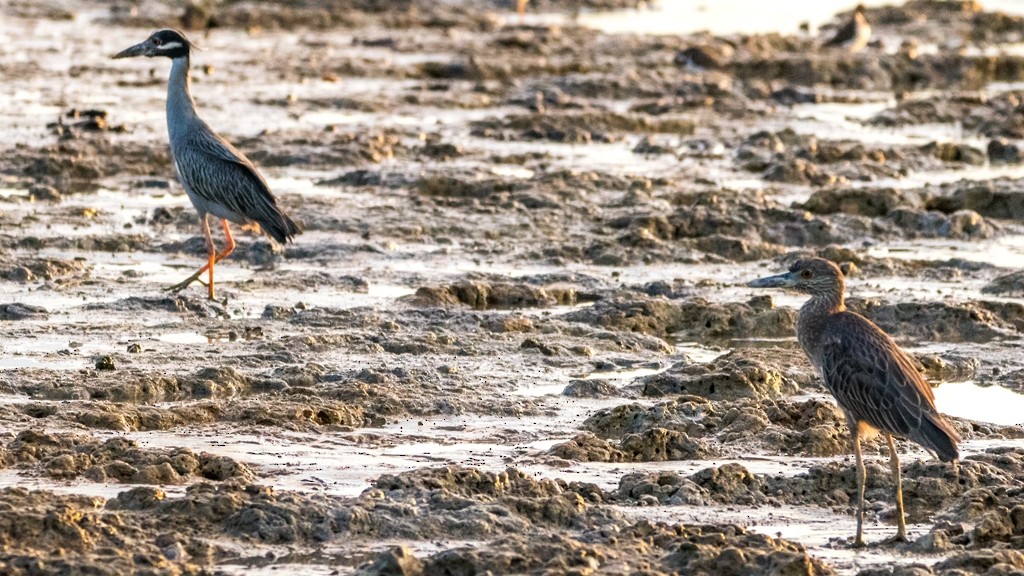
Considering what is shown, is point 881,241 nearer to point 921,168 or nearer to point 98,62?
point 921,168

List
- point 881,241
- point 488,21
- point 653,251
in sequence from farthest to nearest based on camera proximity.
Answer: point 488,21 → point 881,241 → point 653,251

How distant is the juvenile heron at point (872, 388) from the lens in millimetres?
6688

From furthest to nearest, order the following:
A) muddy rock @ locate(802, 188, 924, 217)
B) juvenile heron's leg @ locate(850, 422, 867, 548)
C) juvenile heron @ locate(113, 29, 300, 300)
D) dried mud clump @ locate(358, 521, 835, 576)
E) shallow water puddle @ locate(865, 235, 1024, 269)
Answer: muddy rock @ locate(802, 188, 924, 217)
shallow water puddle @ locate(865, 235, 1024, 269)
juvenile heron @ locate(113, 29, 300, 300)
juvenile heron's leg @ locate(850, 422, 867, 548)
dried mud clump @ locate(358, 521, 835, 576)

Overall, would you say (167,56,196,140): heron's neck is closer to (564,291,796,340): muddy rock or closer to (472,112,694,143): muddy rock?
(564,291,796,340): muddy rock

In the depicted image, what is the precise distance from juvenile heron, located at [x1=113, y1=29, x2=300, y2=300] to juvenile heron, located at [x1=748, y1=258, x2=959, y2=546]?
492 cm

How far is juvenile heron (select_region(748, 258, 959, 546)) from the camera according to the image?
669 cm

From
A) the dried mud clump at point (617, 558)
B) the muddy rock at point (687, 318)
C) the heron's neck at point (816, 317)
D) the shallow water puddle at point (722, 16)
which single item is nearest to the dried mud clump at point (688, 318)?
the muddy rock at point (687, 318)

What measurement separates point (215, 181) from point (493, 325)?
2463 millimetres

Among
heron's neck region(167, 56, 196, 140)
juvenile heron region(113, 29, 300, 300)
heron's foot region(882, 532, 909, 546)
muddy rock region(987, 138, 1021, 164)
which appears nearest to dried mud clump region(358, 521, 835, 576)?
heron's foot region(882, 532, 909, 546)

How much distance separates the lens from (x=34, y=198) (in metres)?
13.6

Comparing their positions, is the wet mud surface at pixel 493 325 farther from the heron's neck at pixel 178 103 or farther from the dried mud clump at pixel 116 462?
the heron's neck at pixel 178 103

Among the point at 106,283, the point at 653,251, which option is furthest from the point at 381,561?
the point at 653,251

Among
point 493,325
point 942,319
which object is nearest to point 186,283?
point 493,325

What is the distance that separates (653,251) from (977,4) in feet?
71.0
